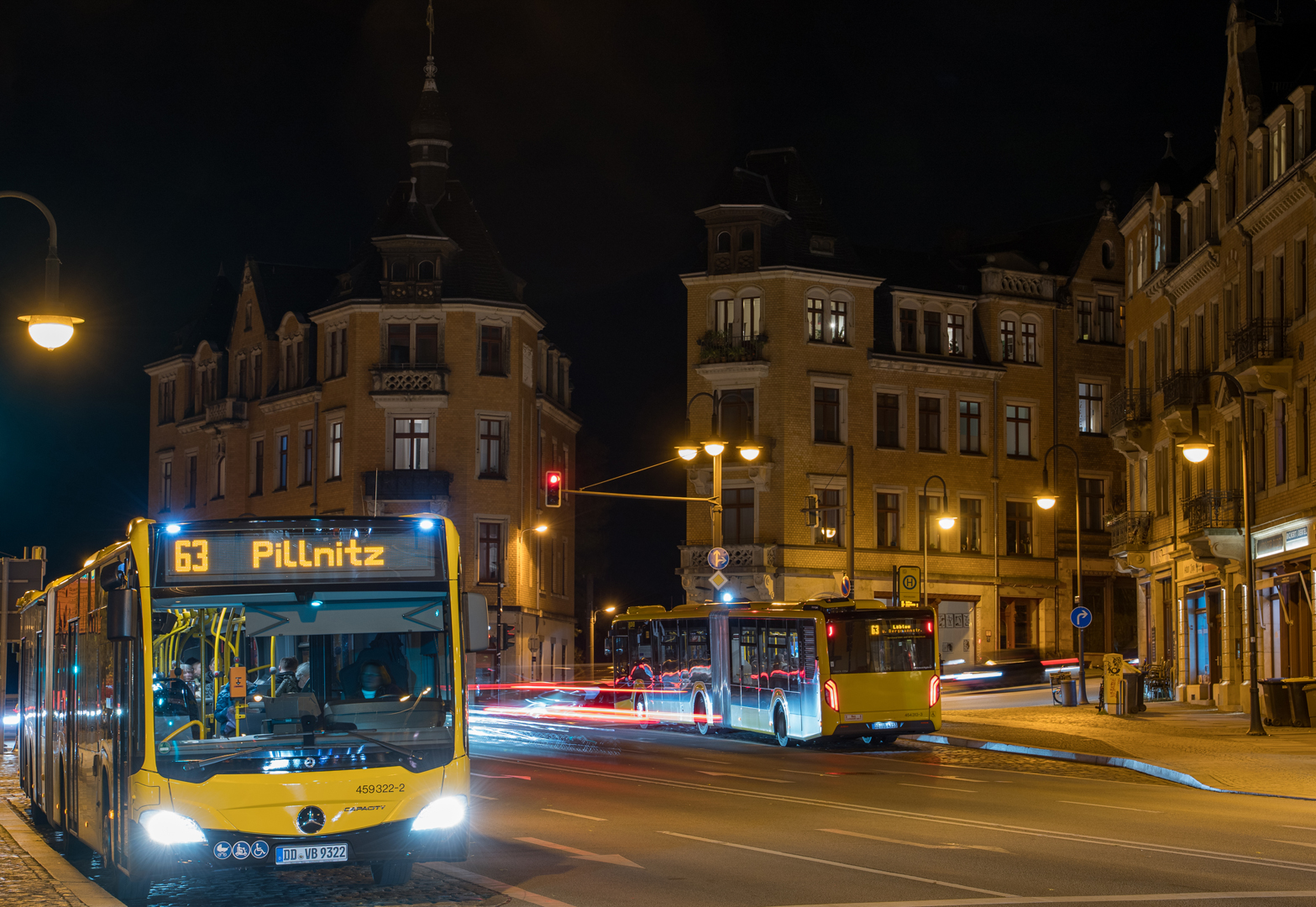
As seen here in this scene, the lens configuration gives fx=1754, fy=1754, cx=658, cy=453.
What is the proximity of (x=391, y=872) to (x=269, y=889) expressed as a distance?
1.08 meters

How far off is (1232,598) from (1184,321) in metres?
8.41

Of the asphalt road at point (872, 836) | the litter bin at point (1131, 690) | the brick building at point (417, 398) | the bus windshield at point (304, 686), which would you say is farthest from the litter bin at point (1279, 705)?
the brick building at point (417, 398)

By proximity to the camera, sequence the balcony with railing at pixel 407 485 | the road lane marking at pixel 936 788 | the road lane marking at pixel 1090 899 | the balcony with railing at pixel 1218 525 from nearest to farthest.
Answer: the road lane marking at pixel 1090 899 → the road lane marking at pixel 936 788 → the balcony with railing at pixel 1218 525 → the balcony with railing at pixel 407 485

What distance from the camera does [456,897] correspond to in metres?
12.3

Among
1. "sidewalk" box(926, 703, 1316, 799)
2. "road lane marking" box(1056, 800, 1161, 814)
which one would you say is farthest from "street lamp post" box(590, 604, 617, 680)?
"road lane marking" box(1056, 800, 1161, 814)

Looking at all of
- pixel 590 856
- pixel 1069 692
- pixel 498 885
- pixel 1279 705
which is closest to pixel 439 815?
pixel 498 885

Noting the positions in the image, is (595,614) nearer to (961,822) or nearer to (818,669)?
(818,669)

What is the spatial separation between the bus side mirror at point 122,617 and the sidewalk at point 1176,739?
14.9 metres

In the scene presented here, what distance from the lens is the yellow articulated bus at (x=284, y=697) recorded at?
12.1m

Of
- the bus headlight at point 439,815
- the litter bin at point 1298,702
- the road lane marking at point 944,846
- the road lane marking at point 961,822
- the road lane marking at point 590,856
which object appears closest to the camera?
the bus headlight at point 439,815

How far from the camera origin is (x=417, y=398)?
222 feet

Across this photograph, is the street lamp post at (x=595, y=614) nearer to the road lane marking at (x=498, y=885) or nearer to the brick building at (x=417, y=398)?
the brick building at (x=417, y=398)

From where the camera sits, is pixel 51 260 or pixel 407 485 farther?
pixel 407 485

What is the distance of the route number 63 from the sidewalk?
47.7 feet
